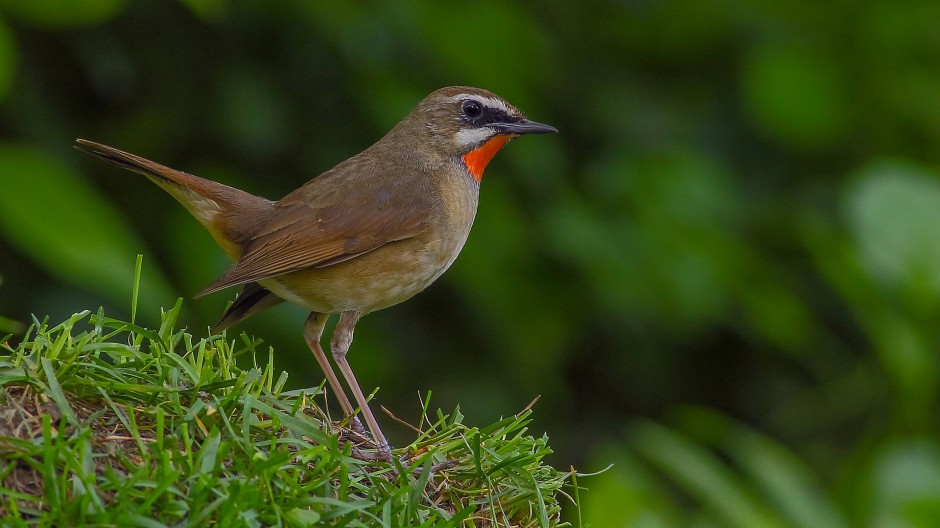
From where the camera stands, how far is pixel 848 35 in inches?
314

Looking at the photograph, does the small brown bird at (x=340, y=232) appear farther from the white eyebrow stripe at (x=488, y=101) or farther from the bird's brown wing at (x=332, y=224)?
the white eyebrow stripe at (x=488, y=101)

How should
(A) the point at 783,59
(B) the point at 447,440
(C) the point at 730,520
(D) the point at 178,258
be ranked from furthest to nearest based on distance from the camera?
1. (A) the point at 783,59
2. (D) the point at 178,258
3. (C) the point at 730,520
4. (B) the point at 447,440

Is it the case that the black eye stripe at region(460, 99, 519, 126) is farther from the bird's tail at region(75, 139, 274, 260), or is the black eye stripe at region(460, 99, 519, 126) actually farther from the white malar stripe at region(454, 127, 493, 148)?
the bird's tail at region(75, 139, 274, 260)

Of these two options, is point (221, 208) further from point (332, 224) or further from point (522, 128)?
point (522, 128)

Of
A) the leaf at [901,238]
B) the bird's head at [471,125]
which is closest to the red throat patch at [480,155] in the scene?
the bird's head at [471,125]

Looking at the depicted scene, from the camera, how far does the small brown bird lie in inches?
186

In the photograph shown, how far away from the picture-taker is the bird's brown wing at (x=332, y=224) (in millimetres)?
4691

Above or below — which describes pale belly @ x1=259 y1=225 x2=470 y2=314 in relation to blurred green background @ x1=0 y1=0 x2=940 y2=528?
below

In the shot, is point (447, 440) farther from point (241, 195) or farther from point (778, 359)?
point (778, 359)

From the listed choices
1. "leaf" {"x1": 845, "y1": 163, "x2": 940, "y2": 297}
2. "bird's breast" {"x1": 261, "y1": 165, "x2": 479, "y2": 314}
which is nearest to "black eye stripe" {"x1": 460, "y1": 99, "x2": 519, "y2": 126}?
"bird's breast" {"x1": 261, "y1": 165, "x2": 479, "y2": 314}

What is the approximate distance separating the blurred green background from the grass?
182cm

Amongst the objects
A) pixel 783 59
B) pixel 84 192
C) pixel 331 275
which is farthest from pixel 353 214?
pixel 783 59

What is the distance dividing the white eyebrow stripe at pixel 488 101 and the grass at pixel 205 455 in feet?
7.79

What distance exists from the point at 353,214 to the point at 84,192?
1177mm
